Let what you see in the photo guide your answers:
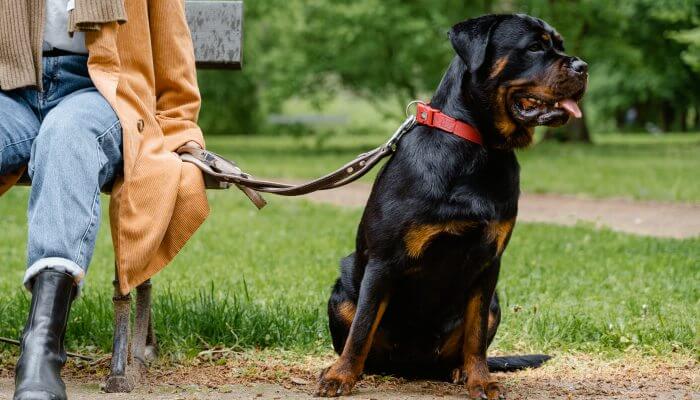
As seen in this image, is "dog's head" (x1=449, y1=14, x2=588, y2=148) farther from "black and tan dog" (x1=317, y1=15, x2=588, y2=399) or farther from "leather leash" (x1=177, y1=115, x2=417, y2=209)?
"leather leash" (x1=177, y1=115, x2=417, y2=209)

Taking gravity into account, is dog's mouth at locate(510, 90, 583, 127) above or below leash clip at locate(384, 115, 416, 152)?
above

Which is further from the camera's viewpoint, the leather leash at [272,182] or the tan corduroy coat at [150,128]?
the leather leash at [272,182]

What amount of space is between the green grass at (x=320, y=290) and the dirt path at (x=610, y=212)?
986mm

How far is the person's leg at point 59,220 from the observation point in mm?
3268

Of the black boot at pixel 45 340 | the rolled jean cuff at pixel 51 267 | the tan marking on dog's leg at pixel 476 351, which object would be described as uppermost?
the rolled jean cuff at pixel 51 267

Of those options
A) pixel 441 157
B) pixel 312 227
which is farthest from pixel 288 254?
pixel 441 157

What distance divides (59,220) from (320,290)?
8.89 feet

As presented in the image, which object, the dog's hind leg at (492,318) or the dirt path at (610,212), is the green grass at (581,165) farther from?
the dog's hind leg at (492,318)

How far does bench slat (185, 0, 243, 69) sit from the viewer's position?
5137 mm

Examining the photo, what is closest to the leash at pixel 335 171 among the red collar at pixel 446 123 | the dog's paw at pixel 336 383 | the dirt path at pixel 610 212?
the red collar at pixel 446 123

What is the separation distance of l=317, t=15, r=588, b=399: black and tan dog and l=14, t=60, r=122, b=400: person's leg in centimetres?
100

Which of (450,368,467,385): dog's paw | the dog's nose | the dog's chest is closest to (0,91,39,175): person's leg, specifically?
the dog's chest

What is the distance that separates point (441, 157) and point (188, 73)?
1.18m

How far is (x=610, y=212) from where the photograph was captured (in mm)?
11250
